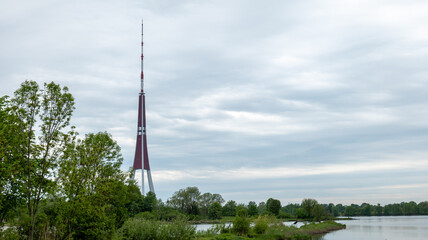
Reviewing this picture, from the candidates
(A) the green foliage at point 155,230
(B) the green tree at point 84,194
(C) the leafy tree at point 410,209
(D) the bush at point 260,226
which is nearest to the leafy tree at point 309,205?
(D) the bush at point 260,226

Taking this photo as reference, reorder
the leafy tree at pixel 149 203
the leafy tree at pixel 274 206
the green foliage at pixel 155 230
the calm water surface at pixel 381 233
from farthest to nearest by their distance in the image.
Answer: the leafy tree at pixel 274 206 → the leafy tree at pixel 149 203 → the calm water surface at pixel 381 233 → the green foliage at pixel 155 230

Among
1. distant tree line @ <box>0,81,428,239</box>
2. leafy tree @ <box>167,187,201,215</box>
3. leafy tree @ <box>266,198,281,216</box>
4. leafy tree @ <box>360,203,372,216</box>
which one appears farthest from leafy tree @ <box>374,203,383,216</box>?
distant tree line @ <box>0,81,428,239</box>

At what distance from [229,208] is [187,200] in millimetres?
12173

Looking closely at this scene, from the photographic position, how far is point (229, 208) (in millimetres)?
95750

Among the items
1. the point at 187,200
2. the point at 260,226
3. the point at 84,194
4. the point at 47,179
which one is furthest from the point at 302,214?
the point at 47,179

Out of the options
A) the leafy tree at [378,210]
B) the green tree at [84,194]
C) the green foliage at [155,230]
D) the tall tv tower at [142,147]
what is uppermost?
the tall tv tower at [142,147]

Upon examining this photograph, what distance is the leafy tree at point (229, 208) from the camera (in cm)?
9406

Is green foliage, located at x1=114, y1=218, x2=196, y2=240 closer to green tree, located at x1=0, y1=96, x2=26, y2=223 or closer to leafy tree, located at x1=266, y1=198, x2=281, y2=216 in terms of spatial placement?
green tree, located at x1=0, y1=96, x2=26, y2=223

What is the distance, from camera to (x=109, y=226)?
67.9ft

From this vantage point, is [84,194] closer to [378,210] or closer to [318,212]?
[318,212]

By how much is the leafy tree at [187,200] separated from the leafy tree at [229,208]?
8643 mm

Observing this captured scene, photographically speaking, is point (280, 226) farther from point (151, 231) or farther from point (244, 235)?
point (151, 231)

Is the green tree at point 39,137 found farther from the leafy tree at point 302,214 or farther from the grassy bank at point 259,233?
the leafy tree at point 302,214

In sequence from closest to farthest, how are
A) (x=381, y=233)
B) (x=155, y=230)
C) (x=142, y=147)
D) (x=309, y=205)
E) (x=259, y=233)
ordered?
(x=155, y=230) < (x=259, y=233) < (x=381, y=233) < (x=142, y=147) < (x=309, y=205)
